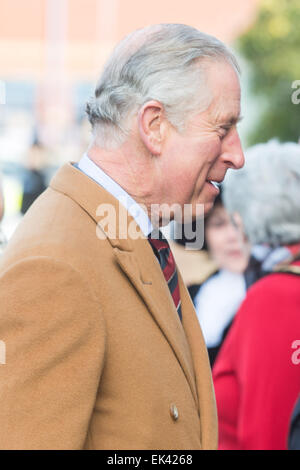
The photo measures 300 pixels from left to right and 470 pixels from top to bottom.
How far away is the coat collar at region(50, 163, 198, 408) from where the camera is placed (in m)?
1.73

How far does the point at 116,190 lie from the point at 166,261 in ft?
0.82

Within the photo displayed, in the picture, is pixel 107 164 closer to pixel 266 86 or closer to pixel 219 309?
pixel 219 309

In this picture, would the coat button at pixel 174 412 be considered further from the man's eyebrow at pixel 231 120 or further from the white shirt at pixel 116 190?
the man's eyebrow at pixel 231 120

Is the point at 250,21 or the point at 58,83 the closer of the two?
the point at 250,21

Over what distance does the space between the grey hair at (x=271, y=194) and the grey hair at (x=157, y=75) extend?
121cm

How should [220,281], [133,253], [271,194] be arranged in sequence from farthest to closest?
[220,281] < [271,194] < [133,253]

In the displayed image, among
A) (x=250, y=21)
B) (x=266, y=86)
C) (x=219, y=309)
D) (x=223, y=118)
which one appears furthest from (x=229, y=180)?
(x=250, y=21)

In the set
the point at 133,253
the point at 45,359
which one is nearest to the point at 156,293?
the point at 133,253

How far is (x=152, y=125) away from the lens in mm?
1867

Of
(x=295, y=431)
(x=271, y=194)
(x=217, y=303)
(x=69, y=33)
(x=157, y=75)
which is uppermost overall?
(x=157, y=75)

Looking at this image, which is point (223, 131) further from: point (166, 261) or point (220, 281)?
point (220, 281)

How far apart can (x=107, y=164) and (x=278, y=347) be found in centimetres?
103

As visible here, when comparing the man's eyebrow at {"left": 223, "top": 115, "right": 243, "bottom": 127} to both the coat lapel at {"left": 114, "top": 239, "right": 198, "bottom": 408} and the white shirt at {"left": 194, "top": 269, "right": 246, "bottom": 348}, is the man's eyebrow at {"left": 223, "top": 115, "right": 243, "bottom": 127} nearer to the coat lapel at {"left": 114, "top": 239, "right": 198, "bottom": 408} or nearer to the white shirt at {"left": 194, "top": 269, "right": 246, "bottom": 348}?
the coat lapel at {"left": 114, "top": 239, "right": 198, "bottom": 408}

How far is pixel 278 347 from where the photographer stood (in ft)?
8.39
